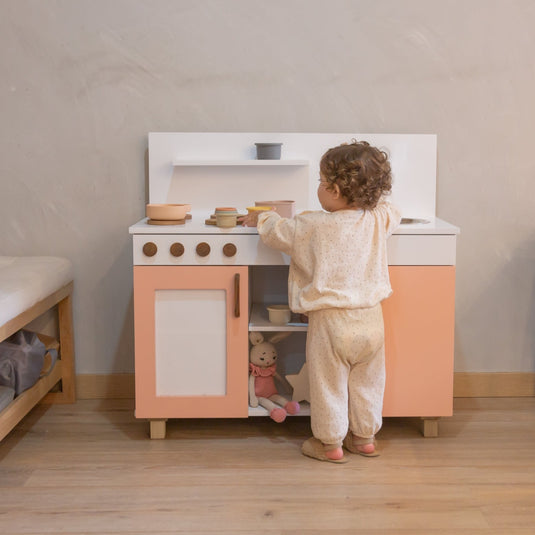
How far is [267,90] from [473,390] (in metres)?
1.41

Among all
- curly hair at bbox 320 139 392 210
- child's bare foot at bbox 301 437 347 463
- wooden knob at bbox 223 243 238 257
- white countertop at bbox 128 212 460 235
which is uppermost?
curly hair at bbox 320 139 392 210

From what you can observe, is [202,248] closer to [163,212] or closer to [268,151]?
[163,212]

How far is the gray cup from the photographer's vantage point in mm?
2789

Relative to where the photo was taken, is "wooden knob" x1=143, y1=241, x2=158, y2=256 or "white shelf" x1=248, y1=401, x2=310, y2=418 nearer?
"wooden knob" x1=143, y1=241, x2=158, y2=256

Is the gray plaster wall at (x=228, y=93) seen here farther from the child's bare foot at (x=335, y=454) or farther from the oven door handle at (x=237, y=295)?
the child's bare foot at (x=335, y=454)

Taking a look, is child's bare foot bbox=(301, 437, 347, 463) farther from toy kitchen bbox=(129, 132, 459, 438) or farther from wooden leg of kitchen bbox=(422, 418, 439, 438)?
wooden leg of kitchen bbox=(422, 418, 439, 438)

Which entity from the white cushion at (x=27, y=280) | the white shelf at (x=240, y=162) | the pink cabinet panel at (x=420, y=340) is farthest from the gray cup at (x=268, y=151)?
the white cushion at (x=27, y=280)

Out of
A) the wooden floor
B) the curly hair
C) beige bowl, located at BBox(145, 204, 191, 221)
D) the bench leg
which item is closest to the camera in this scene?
the wooden floor

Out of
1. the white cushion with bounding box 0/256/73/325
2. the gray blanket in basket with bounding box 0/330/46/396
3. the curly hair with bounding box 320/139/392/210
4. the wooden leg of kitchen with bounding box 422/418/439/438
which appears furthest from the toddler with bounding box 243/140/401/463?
the gray blanket in basket with bounding box 0/330/46/396

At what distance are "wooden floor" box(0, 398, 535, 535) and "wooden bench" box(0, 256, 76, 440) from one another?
0.12 metres

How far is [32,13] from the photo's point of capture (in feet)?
9.25

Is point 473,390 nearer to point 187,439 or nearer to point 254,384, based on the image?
point 254,384

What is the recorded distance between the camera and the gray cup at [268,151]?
2789 mm

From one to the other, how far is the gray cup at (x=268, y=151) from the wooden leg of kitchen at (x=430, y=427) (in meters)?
1.06
